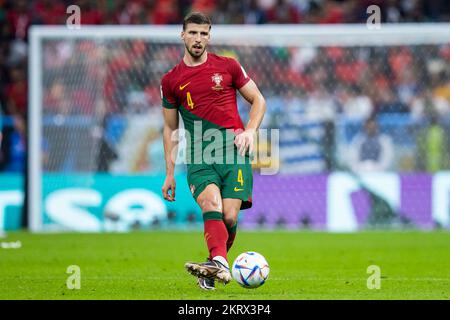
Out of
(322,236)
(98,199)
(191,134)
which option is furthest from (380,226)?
(191,134)

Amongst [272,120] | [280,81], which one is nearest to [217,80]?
[272,120]

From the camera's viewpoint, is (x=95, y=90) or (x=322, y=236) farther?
(x=95, y=90)

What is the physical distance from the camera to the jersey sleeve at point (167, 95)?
967 centimetres

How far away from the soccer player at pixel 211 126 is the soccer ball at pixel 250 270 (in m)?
0.28

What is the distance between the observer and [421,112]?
1988 cm

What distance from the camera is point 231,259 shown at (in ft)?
42.7

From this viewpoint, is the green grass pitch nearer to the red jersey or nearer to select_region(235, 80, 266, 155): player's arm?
select_region(235, 80, 266, 155): player's arm

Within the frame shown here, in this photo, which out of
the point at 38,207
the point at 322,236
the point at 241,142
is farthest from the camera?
the point at 38,207

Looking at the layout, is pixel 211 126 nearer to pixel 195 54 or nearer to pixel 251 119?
pixel 251 119

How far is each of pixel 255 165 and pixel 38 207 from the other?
3919 millimetres

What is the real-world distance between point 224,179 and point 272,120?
10002mm

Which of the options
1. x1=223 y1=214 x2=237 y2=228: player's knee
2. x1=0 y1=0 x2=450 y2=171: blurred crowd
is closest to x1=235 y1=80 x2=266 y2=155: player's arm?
x1=223 y1=214 x2=237 y2=228: player's knee
